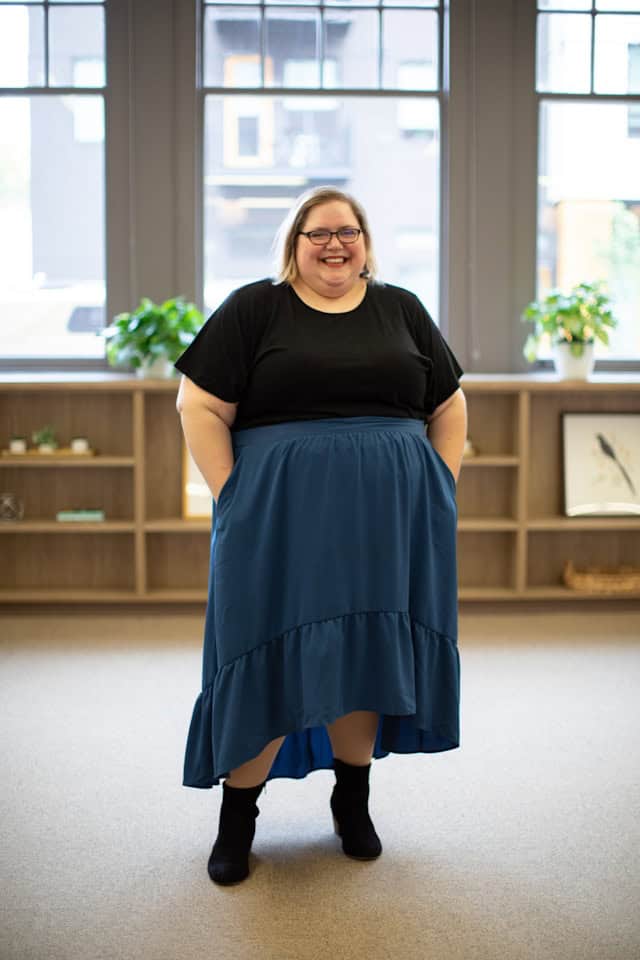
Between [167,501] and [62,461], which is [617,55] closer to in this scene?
[167,501]

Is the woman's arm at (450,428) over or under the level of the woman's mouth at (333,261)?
under

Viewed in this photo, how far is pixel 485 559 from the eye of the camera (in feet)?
18.1

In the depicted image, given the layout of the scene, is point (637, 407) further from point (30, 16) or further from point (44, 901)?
point (44, 901)

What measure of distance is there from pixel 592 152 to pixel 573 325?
1114 mm

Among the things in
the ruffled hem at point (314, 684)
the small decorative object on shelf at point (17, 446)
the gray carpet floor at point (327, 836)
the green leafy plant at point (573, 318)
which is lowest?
the gray carpet floor at point (327, 836)

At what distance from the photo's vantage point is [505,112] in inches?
220

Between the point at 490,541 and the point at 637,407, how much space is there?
967 mm

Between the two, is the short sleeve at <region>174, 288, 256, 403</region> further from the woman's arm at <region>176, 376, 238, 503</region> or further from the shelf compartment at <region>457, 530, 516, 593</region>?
the shelf compartment at <region>457, 530, 516, 593</region>

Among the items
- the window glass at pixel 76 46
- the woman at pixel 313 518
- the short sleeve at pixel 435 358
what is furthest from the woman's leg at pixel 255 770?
the window glass at pixel 76 46

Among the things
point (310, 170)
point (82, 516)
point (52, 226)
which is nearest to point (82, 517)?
point (82, 516)

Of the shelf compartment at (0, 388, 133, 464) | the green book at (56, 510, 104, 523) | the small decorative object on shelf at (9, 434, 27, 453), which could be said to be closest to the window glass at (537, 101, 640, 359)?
the shelf compartment at (0, 388, 133, 464)

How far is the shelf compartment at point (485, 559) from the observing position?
5.51 meters

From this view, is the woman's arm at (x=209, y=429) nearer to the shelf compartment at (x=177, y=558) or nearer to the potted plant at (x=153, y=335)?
the potted plant at (x=153, y=335)

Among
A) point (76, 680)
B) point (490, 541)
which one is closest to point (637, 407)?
point (490, 541)
